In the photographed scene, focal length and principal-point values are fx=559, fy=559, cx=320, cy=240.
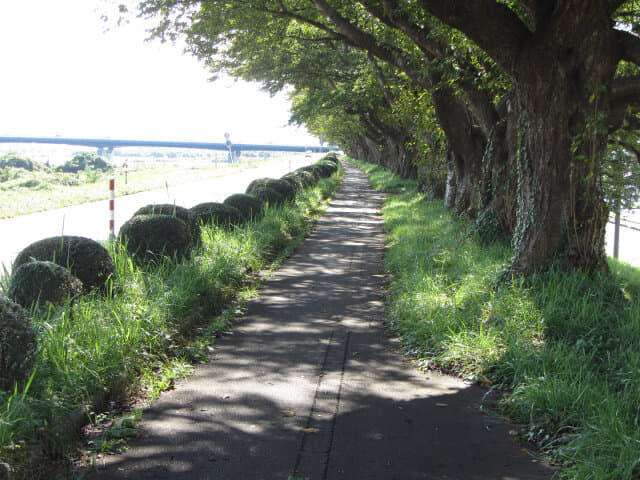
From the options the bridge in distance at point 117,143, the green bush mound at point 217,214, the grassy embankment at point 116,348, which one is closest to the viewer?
the grassy embankment at point 116,348

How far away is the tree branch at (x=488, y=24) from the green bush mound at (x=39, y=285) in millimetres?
4588

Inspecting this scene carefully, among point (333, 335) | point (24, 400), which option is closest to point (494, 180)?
point (333, 335)

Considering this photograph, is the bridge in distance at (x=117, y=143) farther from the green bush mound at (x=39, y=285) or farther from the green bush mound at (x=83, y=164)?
the green bush mound at (x=39, y=285)

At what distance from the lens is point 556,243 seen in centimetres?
669

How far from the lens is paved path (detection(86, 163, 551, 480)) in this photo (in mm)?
3479

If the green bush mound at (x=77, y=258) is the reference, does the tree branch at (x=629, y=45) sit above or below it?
above

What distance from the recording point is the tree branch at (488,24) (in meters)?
5.94

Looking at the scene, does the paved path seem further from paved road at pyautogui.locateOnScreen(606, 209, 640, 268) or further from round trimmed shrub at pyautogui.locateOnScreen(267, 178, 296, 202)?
paved road at pyautogui.locateOnScreen(606, 209, 640, 268)

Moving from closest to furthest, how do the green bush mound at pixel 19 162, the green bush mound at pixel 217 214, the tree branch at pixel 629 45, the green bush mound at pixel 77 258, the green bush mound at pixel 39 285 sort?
the green bush mound at pixel 39 285, the green bush mound at pixel 77 258, the tree branch at pixel 629 45, the green bush mound at pixel 217 214, the green bush mound at pixel 19 162

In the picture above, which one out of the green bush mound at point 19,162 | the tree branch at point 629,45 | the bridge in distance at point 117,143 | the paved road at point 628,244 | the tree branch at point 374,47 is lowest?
the paved road at point 628,244

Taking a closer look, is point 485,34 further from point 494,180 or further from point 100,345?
point 100,345

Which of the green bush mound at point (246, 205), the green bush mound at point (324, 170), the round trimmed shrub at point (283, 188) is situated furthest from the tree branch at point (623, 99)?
the green bush mound at point (324, 170)

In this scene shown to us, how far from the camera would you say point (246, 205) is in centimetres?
1251

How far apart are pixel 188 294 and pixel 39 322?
222cm
